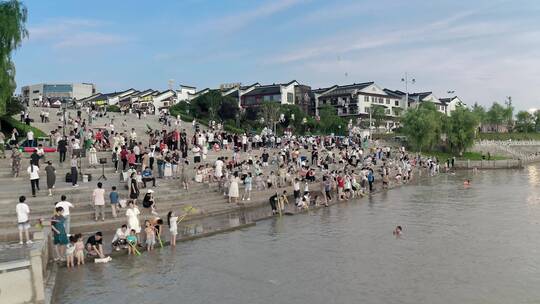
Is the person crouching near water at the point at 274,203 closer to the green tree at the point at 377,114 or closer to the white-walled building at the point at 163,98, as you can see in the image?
the green tree at the point at 377,114

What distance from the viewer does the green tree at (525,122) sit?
349ft

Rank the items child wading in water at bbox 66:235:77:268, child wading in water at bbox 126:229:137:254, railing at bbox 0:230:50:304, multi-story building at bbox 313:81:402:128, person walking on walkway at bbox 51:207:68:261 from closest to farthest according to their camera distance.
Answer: railing at bbox 0:230:50:304
child wading in water at bbox 66:235:77:268
person walking on walkway at bbox 51:207:68:261
child wading in water at bbox 126:229:137:254
multi-story building at bbox 313:81:402:128

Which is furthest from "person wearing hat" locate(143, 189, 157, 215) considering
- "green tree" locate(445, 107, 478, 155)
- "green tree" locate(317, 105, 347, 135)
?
"green tree" locate(317, 105, 347, 135)

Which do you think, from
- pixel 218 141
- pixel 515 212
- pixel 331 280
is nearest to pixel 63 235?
pixel 331 280

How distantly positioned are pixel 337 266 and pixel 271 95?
7922cm

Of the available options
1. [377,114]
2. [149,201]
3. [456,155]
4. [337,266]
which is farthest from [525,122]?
[337,266]

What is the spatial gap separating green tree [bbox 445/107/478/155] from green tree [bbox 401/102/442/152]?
6.41ft

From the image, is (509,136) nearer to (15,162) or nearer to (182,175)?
(182,175)

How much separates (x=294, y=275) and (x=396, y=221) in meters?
9.92

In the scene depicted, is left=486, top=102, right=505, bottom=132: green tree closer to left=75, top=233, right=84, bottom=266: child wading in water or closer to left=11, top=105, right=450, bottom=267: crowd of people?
left=11, top=105, right=450, bottom=267: crowd of people

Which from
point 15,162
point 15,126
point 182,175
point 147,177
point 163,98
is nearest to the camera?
point 147,177

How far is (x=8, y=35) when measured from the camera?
88.4ft

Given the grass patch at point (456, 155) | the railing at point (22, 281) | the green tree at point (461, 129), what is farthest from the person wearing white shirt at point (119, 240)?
the green tree at point (461, 129)

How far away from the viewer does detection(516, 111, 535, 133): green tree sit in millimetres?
106500
